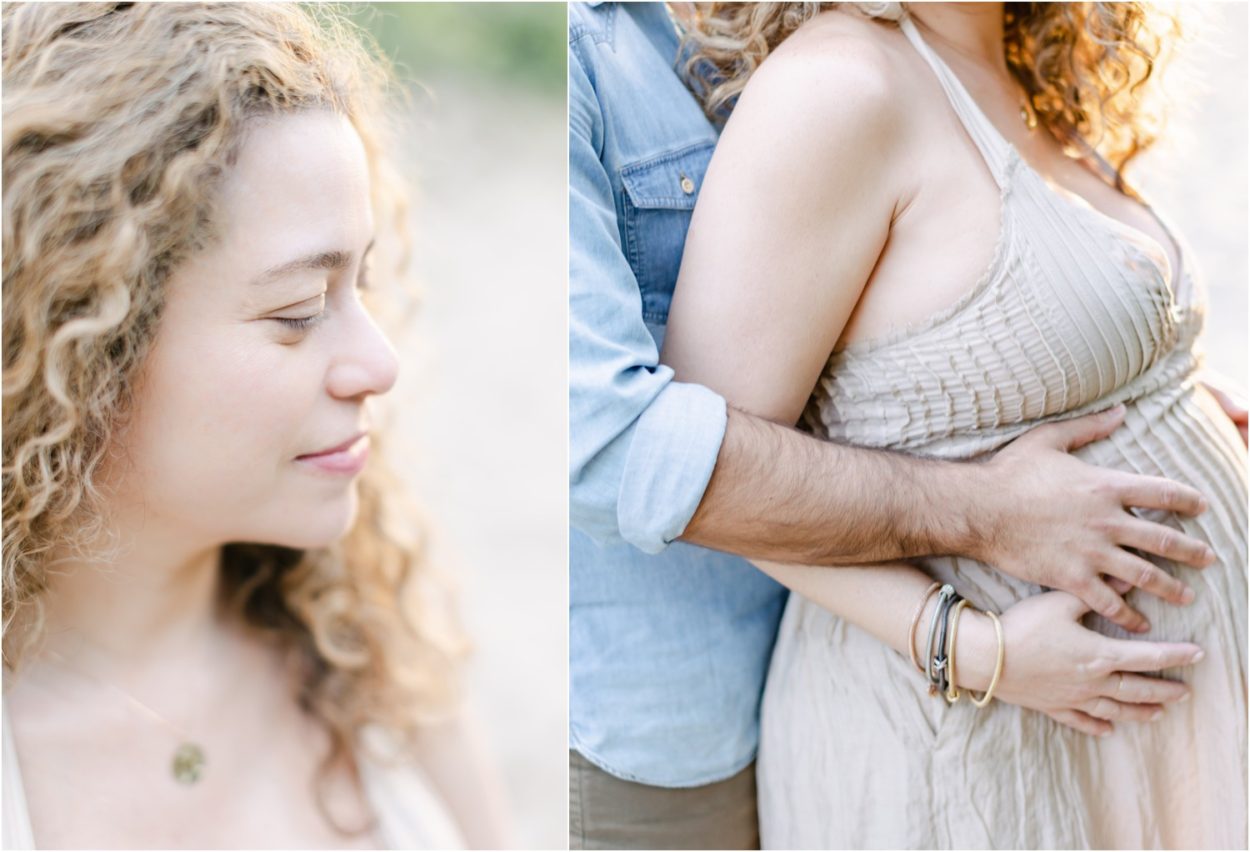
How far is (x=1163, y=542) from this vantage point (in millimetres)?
1185

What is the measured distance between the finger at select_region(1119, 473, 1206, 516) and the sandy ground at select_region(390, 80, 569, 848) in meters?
1.77

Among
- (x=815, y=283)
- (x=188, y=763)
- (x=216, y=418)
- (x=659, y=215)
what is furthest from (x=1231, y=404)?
(x=188, y=763)

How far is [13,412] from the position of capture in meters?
0.97

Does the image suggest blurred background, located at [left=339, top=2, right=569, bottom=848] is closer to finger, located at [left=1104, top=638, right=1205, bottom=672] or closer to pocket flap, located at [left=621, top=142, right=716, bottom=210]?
pocket flap, located at [left=621, top=142, right=716, bottom=210]

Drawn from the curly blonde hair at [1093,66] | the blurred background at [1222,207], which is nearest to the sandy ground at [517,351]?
the blurred background at [1222,207]

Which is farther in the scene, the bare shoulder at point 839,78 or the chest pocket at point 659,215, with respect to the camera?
the chest pocket at point 659,215

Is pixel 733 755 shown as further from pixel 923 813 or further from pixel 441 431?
pixel 441 431

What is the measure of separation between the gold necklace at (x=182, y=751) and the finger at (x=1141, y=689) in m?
1.05

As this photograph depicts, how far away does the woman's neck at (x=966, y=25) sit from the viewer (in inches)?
51.4

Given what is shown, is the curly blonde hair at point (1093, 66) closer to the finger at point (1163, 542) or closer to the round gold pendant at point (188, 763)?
the finger at point (1163, 542)

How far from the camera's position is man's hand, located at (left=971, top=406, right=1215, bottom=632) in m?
1.16

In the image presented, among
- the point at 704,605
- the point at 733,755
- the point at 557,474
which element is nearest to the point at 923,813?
the point at 733,755

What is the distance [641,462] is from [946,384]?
0.38m

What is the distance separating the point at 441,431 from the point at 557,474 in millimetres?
364
